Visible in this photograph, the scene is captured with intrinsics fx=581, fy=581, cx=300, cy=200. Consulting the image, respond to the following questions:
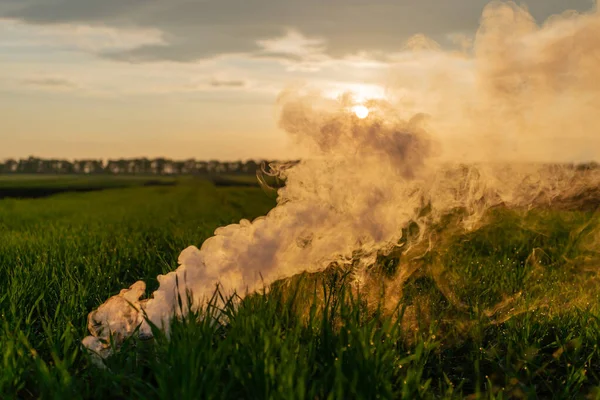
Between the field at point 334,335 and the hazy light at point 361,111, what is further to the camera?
the hazy light at point 361,111

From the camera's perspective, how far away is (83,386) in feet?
11.9

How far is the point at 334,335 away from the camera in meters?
3.70

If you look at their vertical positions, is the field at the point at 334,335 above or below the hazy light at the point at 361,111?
below

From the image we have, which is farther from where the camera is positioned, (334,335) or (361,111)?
(361,111)

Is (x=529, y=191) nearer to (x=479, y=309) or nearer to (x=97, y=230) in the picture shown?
(x=479, y=309)

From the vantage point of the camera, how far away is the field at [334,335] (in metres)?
3.26

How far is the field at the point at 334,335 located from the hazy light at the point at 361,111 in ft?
4.36

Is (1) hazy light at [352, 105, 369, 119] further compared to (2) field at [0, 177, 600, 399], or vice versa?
(1) hazy light at [352, 105, 369, 119]

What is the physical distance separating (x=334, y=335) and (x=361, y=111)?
183 cm

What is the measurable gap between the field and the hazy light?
1.33m

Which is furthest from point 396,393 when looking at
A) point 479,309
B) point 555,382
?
point 479,309

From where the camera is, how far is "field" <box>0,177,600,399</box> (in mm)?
3256

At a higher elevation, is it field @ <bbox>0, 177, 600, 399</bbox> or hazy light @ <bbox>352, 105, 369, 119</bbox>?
hazy light @ <bbox>352, 105, 369, 119</bbox>

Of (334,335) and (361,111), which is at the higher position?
(361,111)
